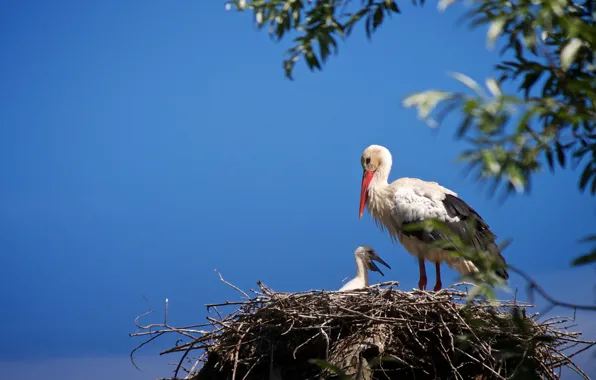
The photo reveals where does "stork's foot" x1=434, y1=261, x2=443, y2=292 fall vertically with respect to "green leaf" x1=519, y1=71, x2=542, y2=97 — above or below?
above

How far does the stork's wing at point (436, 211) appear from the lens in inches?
294

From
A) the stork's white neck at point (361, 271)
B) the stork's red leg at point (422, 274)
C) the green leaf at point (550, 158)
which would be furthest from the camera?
the stork's red leg at point (422, 274)

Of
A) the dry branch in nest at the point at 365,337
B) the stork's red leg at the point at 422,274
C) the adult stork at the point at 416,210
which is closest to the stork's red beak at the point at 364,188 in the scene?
the adult stork at the point at 416,210

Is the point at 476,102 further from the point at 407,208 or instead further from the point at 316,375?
the point at 407,208

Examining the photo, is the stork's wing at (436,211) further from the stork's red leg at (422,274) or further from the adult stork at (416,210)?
the stork's red leg at (422,274)

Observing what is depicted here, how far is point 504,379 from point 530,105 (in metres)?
3.20

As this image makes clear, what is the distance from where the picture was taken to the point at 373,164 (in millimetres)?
8258

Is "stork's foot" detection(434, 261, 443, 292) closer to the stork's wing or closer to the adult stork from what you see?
the adult stork

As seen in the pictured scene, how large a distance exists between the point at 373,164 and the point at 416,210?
890 mm

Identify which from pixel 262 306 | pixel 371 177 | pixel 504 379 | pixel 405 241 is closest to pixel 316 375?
pixel 262 306

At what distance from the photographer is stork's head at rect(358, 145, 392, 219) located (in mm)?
8211

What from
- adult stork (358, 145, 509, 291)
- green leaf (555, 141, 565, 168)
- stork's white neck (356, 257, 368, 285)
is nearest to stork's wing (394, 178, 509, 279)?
adult stork (358, 145, 509, 291)

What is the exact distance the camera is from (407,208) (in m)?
7.77

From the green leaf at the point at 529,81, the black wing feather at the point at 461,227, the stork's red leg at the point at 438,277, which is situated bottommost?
the green leaf at the point at 529,81
